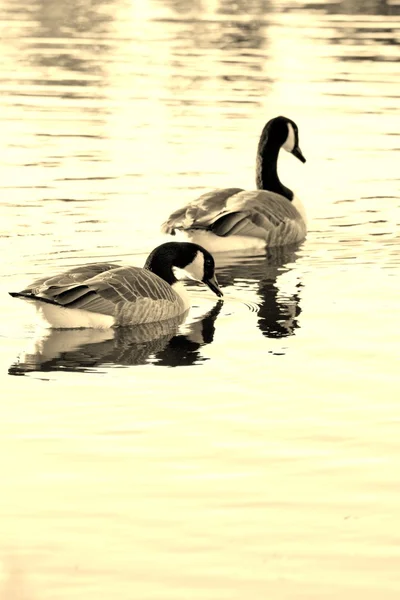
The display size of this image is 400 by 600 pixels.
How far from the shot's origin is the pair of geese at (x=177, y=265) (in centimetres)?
1366

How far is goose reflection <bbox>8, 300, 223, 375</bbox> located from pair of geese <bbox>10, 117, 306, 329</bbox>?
118 millimetres

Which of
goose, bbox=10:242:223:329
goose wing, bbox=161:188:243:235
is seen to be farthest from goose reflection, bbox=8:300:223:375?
goose wing, bbox=161:188:243:235

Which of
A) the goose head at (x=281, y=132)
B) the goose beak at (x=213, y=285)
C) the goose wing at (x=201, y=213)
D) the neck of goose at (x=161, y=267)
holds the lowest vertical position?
the goose beak at (x=213, y=285)

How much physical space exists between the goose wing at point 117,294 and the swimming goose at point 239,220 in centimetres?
363

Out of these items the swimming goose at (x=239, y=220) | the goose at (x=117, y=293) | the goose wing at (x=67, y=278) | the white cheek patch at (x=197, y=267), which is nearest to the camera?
the goose wing at (x=67, y=278)

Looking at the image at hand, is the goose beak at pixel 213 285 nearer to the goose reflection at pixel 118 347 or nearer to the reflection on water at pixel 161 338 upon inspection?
the reflection on water at pixel 161 338

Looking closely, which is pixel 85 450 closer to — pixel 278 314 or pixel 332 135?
pixel 278 314

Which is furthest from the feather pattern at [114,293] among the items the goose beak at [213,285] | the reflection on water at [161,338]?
the goose beak at [213,285]

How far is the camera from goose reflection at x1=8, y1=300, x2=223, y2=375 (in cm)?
1277

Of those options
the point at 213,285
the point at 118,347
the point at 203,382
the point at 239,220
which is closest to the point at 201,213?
the point at 239,220

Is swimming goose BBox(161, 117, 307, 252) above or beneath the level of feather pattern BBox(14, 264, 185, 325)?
beneath

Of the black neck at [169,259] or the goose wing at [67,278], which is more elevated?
the goose wing at [67,278]

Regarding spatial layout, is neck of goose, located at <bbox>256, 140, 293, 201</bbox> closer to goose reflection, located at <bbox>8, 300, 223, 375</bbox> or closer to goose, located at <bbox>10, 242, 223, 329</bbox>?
goose, located at <bbox>10, 242, 223, 329</bbox>

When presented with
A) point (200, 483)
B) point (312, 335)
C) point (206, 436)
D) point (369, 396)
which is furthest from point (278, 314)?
point (200, 483)
